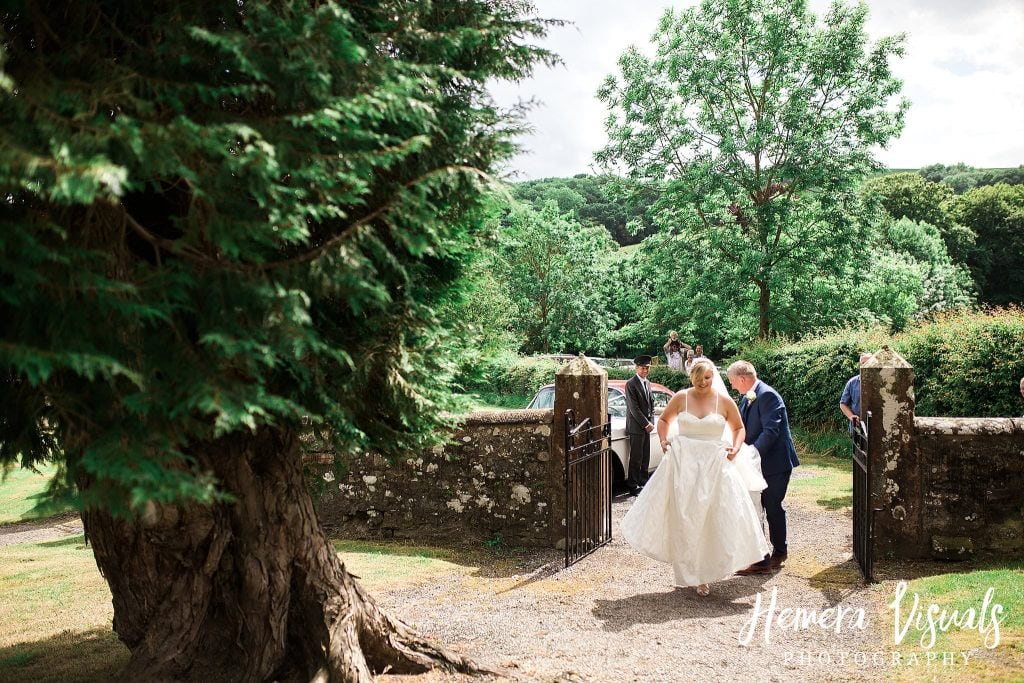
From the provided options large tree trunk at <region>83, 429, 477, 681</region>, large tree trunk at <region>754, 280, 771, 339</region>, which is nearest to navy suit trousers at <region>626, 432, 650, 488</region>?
large tree trunk at <region>83, 429, 477, 681</region>

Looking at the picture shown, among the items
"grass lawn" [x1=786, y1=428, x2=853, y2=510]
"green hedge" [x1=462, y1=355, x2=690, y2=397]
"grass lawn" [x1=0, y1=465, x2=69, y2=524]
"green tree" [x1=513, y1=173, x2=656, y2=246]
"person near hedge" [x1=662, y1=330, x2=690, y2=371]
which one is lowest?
"grass lawn" [x1=0, y1=465, x2=69, y2=524]

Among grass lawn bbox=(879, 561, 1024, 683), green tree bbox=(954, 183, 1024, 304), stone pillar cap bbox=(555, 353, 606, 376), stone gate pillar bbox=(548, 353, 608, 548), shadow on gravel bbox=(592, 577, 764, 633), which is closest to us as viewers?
grass lawn bbox=(879, 561, 1024, 683)

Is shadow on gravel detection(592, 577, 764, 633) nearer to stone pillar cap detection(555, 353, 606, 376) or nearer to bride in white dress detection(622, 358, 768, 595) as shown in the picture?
bride in white dress detection(622, 358, 768, 595)

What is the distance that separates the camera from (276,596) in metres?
4.66

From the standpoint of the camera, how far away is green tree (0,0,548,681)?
2.99 m

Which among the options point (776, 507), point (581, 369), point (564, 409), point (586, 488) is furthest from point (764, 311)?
point (776, 507)

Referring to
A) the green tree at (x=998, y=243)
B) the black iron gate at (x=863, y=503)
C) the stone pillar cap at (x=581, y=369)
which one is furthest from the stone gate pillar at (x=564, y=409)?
the green tree at (x=998, y=243)

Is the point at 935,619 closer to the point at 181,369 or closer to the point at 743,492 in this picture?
the point at 743,492

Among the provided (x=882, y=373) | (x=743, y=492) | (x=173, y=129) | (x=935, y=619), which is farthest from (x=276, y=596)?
(x=882, y=373)

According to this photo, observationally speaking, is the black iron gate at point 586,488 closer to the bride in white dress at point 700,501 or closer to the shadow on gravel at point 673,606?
the bride in white dress at point 700,501

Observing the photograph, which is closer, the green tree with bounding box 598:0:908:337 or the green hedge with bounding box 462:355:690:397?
the green tree with bounding box 598:0:908:337

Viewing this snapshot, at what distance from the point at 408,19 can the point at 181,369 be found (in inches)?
90.7

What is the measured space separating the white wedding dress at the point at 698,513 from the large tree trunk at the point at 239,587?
12.1ft

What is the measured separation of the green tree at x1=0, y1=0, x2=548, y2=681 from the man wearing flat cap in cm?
758
